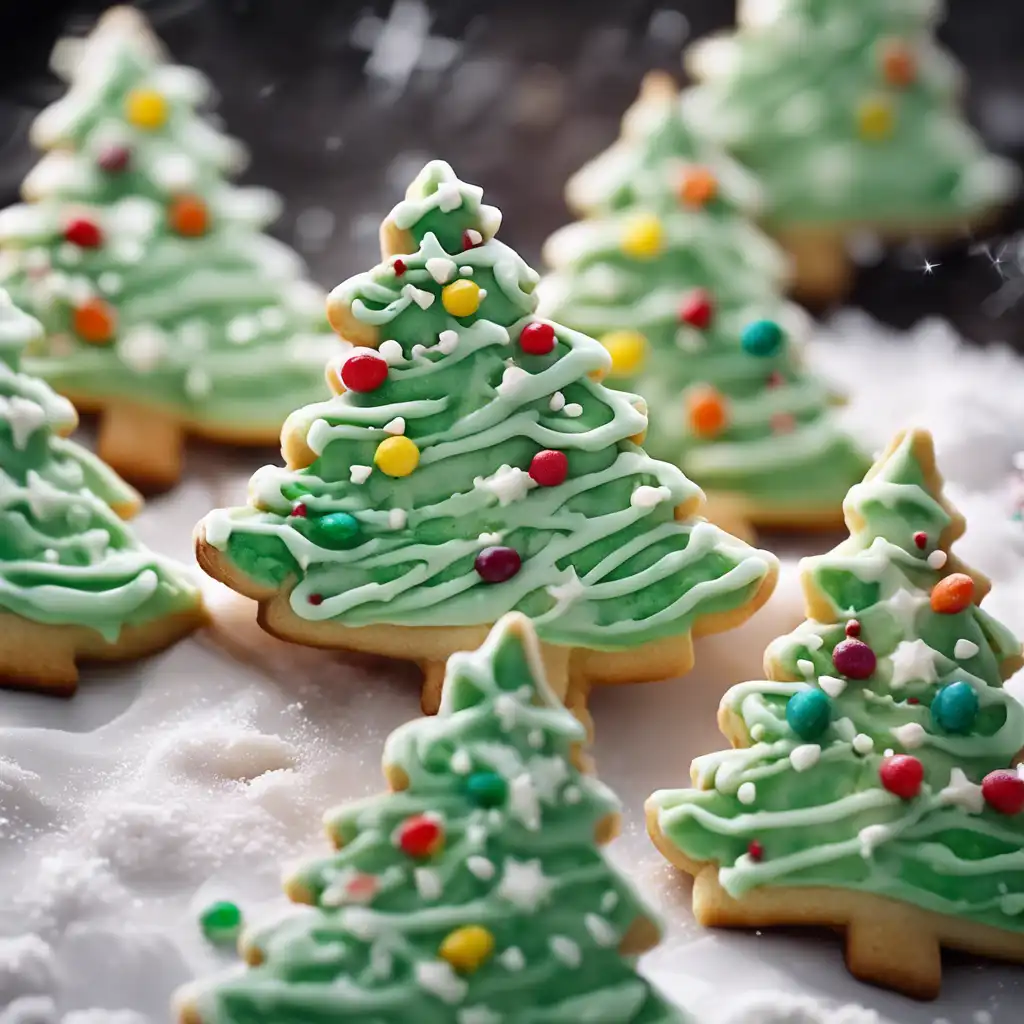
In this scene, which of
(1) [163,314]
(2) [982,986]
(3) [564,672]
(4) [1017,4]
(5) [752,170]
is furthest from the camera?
(4) [1017,4]

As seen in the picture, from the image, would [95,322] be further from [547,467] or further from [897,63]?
[897,63]

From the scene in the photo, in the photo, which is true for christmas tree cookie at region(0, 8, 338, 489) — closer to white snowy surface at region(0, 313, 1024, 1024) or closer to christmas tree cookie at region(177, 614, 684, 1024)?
white snowy surface at region(0, 313, 1024, 1024)

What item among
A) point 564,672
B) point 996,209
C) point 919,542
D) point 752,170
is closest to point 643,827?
point 564,672

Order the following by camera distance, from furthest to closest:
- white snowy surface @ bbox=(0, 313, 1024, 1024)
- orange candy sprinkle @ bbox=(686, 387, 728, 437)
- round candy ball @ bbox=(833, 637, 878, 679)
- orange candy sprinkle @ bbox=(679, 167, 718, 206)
Answer: orange candy sprinkle @ bbox=(679, 167, 718, 206)
orange candy sprinkle @ bbox=(686, 387, 728, 437)
round candy ball @ bbox=(833, 637, 878, 679)
white snowy surface @ bbox=(0, 313, 1024, 1024)

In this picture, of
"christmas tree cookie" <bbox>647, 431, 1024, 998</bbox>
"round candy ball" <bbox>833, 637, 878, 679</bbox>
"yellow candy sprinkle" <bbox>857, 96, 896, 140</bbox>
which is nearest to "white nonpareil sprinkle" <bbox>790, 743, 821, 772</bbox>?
"christmas tree cookie" <bbox>647, 431, 1024, 998</bbox>

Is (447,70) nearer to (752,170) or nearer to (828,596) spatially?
(752,170)

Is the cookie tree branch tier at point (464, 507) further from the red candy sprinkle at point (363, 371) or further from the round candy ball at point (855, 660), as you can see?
the round candy ball at point (855, 660)
